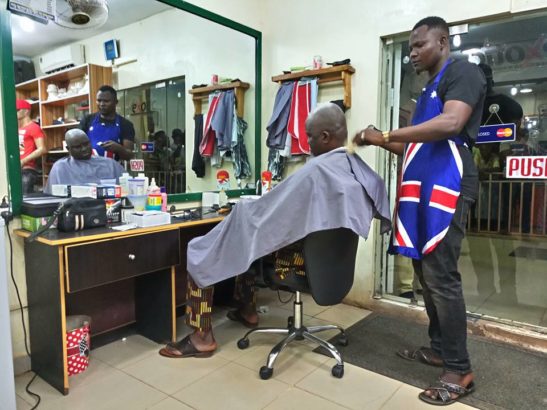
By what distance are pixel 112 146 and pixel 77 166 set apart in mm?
277

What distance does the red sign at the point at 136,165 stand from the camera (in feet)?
8.36

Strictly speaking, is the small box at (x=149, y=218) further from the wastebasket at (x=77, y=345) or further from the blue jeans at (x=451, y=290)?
the blue jeans at (x=451, y=290)

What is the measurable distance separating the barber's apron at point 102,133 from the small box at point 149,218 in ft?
1.78

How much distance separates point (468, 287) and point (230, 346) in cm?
170

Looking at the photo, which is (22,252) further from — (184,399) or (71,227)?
(184,399)

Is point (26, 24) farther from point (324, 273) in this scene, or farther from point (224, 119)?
point (324, 273)

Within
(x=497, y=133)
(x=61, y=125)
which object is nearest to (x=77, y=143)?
(x=61, y=125)

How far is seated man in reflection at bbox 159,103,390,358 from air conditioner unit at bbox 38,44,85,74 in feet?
4.03

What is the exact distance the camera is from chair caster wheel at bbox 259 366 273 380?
190 cm

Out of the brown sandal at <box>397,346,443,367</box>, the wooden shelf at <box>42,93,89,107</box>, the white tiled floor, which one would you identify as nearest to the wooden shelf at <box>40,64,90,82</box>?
the wooden shelf at <box>42,93,89,107</box>

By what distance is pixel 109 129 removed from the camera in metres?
2.42

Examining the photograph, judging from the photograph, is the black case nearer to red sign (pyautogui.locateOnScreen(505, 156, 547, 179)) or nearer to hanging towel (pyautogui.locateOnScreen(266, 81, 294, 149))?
hanging towel (pyautogui.locateOnScreen(266, 81, 294, 149))

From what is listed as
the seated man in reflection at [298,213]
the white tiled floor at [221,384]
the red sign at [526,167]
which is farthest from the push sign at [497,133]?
the white tiled floor at [221,384]

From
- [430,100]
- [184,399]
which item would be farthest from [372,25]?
[184,399]
